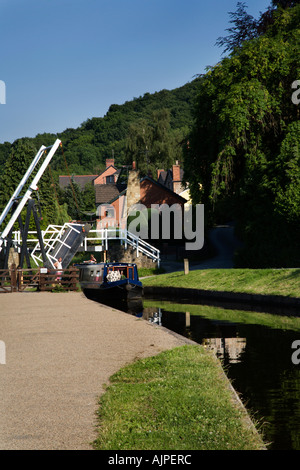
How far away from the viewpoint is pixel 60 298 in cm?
2691

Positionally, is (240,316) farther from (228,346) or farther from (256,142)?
(256,142)

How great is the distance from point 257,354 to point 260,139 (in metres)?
21.2

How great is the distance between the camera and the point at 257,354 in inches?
573

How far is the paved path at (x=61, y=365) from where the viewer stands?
23.4ft

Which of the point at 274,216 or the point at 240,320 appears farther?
the point at 274,216

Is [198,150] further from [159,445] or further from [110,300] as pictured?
[159,445]

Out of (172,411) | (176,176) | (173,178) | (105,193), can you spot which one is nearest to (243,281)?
(172,411)

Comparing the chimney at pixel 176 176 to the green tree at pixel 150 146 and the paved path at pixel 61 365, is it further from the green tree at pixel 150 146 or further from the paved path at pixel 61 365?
the paved path at pixel 61 365

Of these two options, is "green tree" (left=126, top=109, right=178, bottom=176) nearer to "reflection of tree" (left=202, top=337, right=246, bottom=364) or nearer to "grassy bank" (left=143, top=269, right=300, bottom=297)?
"grassy bank" (left=143, top=269, right=300, bottom=297)

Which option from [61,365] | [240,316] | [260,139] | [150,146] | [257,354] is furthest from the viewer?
[150,146]

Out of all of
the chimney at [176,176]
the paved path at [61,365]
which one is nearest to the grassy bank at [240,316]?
the paved path at [61,365]

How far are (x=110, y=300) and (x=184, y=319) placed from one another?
1189cm

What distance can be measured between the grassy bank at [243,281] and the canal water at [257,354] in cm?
267

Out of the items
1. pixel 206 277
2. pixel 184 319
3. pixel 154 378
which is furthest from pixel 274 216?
pixel 154 378
